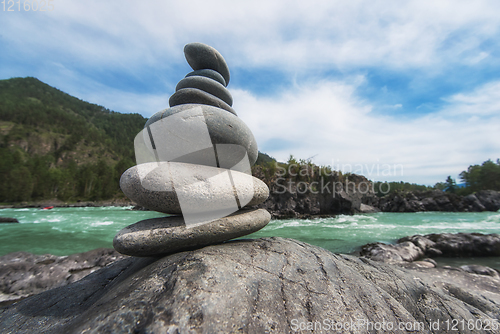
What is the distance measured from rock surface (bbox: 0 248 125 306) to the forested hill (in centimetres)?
6004

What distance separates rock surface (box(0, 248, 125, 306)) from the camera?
497 centimetres

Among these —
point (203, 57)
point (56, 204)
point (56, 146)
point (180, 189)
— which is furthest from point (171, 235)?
point (56, 146)

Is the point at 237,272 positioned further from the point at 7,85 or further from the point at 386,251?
the point at 7,85

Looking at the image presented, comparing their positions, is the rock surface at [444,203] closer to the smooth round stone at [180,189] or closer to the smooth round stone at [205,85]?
the smooth round stone at [205,85]

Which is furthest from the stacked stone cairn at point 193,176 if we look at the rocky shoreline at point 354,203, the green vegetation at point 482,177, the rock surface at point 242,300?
the green vegetation at point 482,177

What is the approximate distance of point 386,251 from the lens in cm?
836

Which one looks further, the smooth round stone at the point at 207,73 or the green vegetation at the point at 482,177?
the green vegetation at the point at 482,177

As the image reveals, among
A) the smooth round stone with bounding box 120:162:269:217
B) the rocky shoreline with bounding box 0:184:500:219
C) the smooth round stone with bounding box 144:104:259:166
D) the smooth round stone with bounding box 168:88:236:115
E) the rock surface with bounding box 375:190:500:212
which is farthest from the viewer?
the rock surface with bounding box 375:190:500:212

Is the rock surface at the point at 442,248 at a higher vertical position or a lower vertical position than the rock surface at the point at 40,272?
higher

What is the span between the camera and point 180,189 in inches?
111

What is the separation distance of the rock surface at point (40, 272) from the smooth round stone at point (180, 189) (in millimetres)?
4678

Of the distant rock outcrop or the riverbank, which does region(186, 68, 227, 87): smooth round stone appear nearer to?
the distant rock outcrop

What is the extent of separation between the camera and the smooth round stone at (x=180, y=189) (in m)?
2.81

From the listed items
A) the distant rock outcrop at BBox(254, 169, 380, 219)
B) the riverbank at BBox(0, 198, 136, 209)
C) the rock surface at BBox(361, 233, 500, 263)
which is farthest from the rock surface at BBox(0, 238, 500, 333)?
the riverbank at BBox(0, 198, 136, 209)
